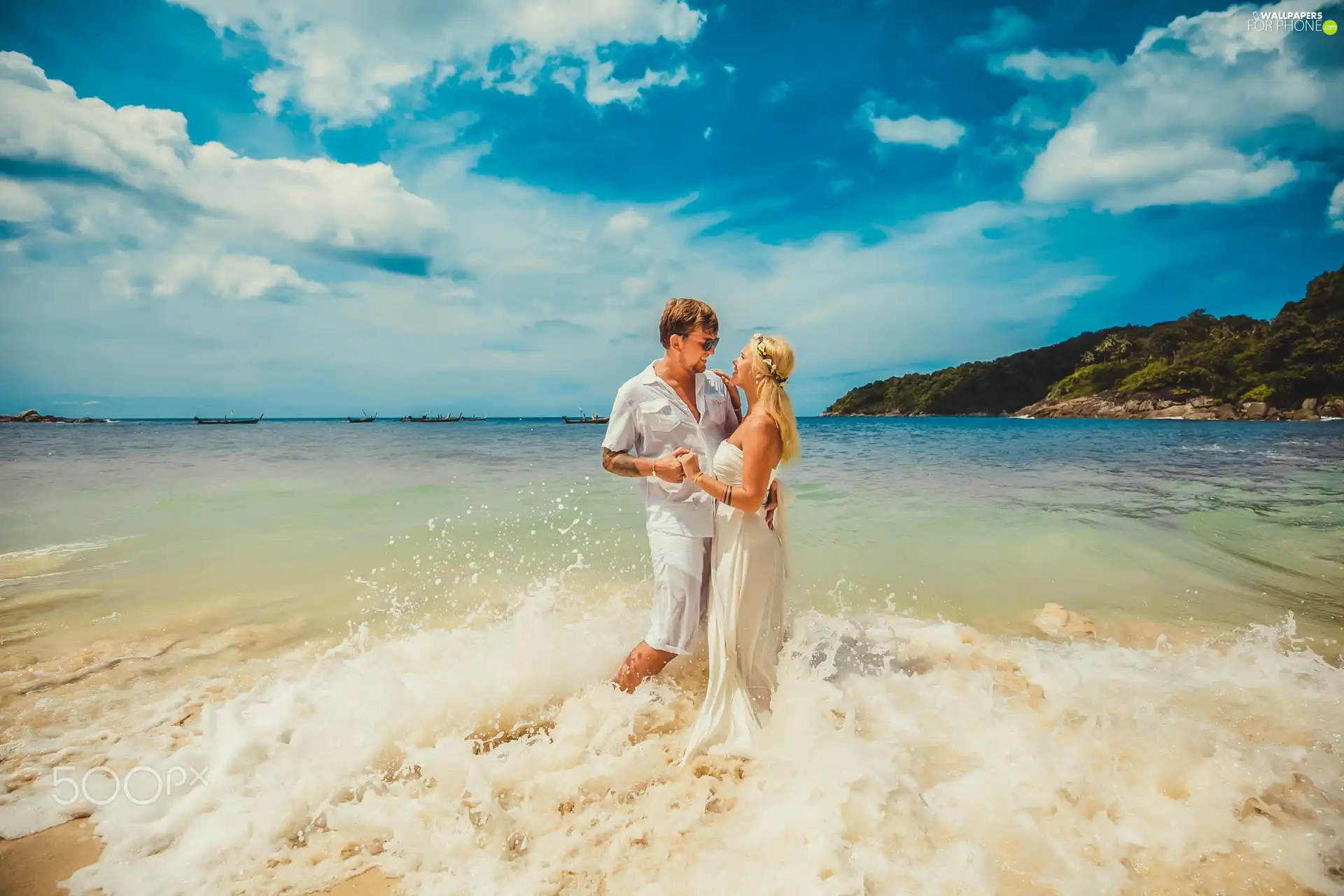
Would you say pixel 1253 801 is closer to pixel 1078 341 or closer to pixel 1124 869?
pixel 1124 869

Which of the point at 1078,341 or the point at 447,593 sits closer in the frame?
the point at 447,593

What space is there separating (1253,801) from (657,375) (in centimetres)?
416


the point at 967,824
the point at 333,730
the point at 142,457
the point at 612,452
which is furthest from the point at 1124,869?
the point at 142,457

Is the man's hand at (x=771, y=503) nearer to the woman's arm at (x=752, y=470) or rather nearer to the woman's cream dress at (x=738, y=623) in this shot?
the woman's cream dress at (x=738, y=623)

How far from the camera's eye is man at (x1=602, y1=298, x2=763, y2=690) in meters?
4.08

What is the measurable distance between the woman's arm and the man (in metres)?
0.31

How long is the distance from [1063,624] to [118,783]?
8.23m

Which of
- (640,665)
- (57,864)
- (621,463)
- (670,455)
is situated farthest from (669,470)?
(57,864)

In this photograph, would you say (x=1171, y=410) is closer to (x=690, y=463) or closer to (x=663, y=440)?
(x=663, y=440)

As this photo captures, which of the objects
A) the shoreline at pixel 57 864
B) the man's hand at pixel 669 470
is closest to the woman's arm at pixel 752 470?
the man's hand at pixel 669 470

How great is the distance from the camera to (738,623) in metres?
3.89

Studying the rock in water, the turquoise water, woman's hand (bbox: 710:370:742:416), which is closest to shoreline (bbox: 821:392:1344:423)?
the turquoise water

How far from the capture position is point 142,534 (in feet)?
34.1

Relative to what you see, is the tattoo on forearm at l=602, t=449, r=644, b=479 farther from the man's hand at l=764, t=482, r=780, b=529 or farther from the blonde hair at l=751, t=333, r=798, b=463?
the blonde hair at l=751, t=333, r=798, b=463
